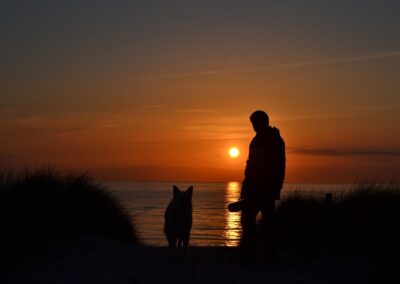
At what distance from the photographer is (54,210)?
12.2 meters

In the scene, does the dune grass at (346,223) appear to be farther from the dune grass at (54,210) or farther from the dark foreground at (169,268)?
the dune grass at (54,210)

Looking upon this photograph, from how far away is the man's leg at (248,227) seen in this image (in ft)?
33.4

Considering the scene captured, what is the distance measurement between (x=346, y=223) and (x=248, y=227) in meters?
2.71

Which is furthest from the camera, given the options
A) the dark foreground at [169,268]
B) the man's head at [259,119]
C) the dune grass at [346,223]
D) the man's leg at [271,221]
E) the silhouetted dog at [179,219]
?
the dune grass at [346,223]

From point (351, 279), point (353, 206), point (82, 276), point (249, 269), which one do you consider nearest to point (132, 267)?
point (82, 276)

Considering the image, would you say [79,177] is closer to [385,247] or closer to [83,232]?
[83,232]

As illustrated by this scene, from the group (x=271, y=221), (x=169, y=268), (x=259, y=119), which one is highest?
(x=259, y=119)

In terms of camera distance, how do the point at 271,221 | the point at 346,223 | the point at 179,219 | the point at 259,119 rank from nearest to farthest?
the point at 259,119 < the point at 271,221 < the point at 179,219 < the point at 346,223

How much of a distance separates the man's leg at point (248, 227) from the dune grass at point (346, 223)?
1.49 metres

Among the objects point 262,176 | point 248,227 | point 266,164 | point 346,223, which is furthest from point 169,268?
point 346,223

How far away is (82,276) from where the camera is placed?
9.08 meters

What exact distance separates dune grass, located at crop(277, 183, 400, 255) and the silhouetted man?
5.15ft

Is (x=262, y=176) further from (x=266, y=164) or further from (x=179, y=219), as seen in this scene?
(x=179, y=219)

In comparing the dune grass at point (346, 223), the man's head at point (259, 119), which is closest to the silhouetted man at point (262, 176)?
the man's head at point (259, 119)
